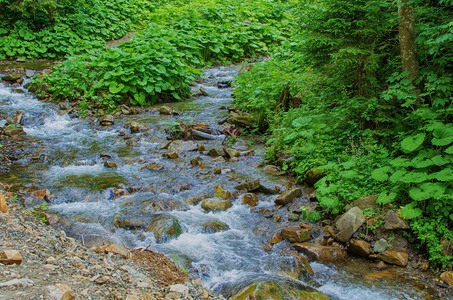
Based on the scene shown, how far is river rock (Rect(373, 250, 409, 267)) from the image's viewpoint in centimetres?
349

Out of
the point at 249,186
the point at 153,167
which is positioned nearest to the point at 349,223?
the point at 249,186

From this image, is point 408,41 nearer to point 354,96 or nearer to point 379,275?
point 354,96

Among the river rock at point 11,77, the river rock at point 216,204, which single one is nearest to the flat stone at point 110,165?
the river rock at point 216,204

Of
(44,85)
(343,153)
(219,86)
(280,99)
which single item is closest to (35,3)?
(44,85)

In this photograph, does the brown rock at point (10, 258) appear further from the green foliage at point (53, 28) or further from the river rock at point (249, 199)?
the green foliage at point (53, 28)

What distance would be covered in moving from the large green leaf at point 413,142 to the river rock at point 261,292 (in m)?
2.37

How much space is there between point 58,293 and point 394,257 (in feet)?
11.2

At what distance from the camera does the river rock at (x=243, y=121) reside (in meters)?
8.39

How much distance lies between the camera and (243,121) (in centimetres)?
849

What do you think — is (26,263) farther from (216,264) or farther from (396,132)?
(396,132)

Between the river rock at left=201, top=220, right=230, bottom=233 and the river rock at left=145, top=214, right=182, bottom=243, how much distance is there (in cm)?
37

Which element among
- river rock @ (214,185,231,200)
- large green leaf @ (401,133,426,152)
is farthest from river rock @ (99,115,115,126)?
large green leaf @ (401,133,426,152)

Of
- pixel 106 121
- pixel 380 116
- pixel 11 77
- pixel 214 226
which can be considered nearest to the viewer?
pixel 214 226

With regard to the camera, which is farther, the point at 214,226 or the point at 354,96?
the point at 354,96
